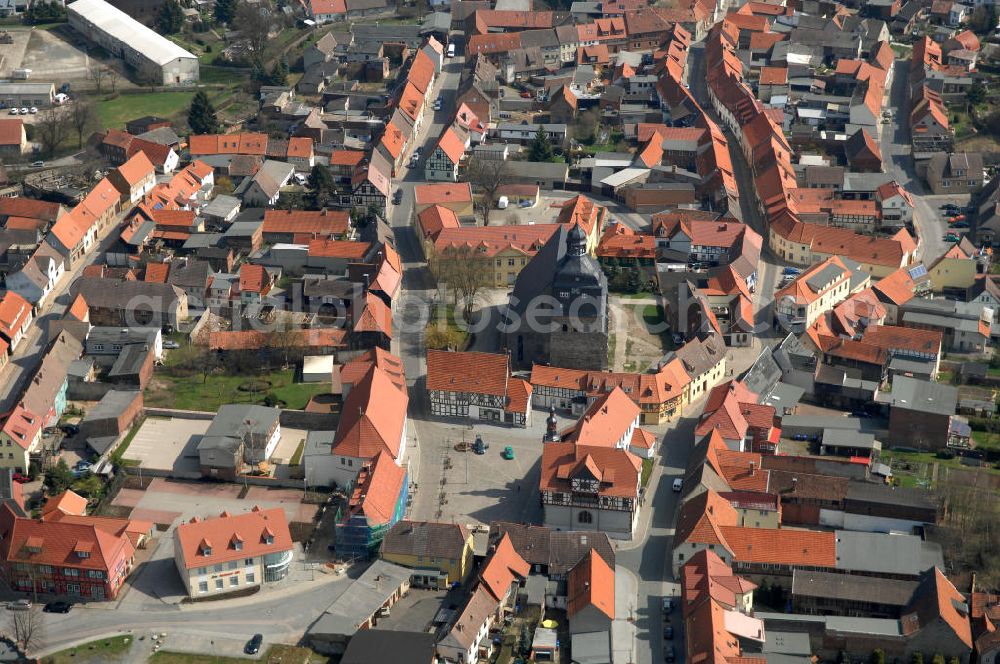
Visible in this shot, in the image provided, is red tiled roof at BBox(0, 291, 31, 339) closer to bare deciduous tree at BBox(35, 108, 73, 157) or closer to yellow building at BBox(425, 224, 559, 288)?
yellow building at BBox(425, 224, 559, 288)

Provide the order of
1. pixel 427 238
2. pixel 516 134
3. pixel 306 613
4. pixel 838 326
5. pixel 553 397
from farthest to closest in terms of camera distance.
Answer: pixel 516 134
pixel 427 238
pixel 838 326
pixel 553 397
pixel 306 613

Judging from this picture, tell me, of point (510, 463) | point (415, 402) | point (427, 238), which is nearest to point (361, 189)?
point (427, 238)

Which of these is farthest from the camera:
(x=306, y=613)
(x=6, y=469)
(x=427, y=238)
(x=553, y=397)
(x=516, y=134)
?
(x=516, y=134)

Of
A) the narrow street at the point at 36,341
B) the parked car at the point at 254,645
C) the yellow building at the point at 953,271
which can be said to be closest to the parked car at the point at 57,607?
the parked car at the point at 254,645

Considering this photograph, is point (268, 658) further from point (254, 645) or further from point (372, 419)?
point (372, 419)

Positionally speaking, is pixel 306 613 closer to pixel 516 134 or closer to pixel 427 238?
pixel 427 238

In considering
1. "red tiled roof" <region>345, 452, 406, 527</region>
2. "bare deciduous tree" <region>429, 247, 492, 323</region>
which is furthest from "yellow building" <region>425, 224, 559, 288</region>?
"red tiled roof" <region>345, 452, 406, 527</region>

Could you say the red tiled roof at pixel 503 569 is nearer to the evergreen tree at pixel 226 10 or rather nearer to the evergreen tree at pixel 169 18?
the evergreen tree at pixel 169 18
